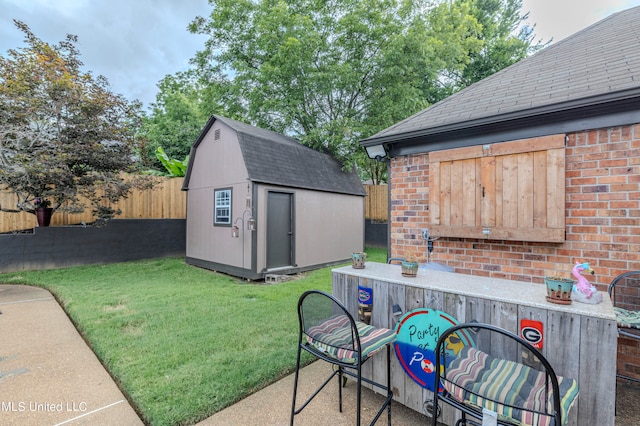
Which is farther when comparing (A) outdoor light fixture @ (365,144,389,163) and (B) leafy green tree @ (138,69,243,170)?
(B) leafy green tree @ (138,69,243,170)

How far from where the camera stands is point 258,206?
7.26m

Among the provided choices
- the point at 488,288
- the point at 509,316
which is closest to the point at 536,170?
the point at 488,288

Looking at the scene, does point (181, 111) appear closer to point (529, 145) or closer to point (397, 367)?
point (529, 145)

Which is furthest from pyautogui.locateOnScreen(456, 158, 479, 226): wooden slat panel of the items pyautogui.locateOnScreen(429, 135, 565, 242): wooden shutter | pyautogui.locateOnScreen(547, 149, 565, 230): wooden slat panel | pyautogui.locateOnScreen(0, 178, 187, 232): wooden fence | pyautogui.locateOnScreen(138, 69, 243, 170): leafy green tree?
pyautogui.locateOnScreen(0, 178, 187, 232): wooden fence

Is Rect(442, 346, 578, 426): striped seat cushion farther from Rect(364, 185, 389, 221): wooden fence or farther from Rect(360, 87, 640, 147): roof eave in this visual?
Rect(364, 185, 389, 221): wooden fence

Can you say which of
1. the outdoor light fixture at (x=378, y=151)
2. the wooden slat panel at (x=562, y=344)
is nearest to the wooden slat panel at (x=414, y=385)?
the wooden slat panel at (x=562, y=344)

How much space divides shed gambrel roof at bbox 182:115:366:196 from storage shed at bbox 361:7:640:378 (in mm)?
3934

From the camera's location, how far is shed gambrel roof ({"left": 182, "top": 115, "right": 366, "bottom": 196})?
24.5 ft

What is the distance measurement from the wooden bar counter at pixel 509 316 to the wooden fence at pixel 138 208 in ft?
28.8

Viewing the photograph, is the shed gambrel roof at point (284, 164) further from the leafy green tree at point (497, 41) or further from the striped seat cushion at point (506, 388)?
the leafy green tree at point (497, 41)

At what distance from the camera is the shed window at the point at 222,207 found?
7818 mm

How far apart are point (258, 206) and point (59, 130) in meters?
4.93

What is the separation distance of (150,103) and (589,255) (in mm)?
25108

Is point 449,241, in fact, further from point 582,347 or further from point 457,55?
point 457,55
